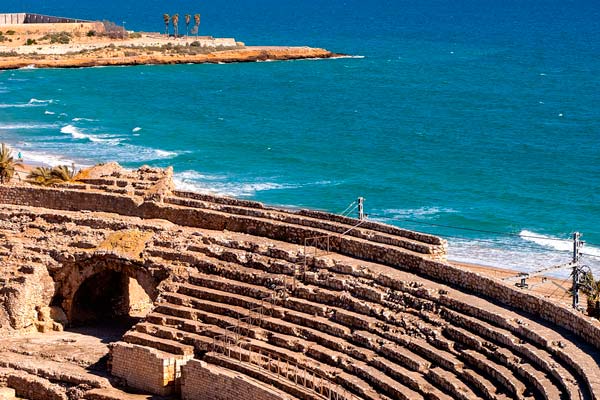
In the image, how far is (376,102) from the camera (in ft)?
369

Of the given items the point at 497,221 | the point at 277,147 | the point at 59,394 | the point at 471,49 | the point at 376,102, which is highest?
the point at 471,49

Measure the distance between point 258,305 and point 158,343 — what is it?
11.0ft

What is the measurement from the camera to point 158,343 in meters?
38.2

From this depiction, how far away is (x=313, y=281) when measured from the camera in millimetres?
38781

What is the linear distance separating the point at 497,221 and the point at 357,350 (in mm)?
30507

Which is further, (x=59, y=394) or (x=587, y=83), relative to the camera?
(x=587, y=83)

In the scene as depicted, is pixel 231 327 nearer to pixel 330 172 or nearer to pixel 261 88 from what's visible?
pixel 330 172

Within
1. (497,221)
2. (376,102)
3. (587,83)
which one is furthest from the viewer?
(587,83)

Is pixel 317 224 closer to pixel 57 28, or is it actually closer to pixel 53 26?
pixel 57 28

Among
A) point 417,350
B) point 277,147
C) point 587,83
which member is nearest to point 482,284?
point 417,350

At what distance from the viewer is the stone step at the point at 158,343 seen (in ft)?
123

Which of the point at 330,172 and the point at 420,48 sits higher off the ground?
the point at 420,48

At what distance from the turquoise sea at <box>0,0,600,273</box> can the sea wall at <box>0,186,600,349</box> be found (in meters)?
8.75

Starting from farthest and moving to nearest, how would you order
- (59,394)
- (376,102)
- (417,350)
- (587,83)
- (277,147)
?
(587,83) → (376,102) → (277,147) → (59,394) → (417,350)
